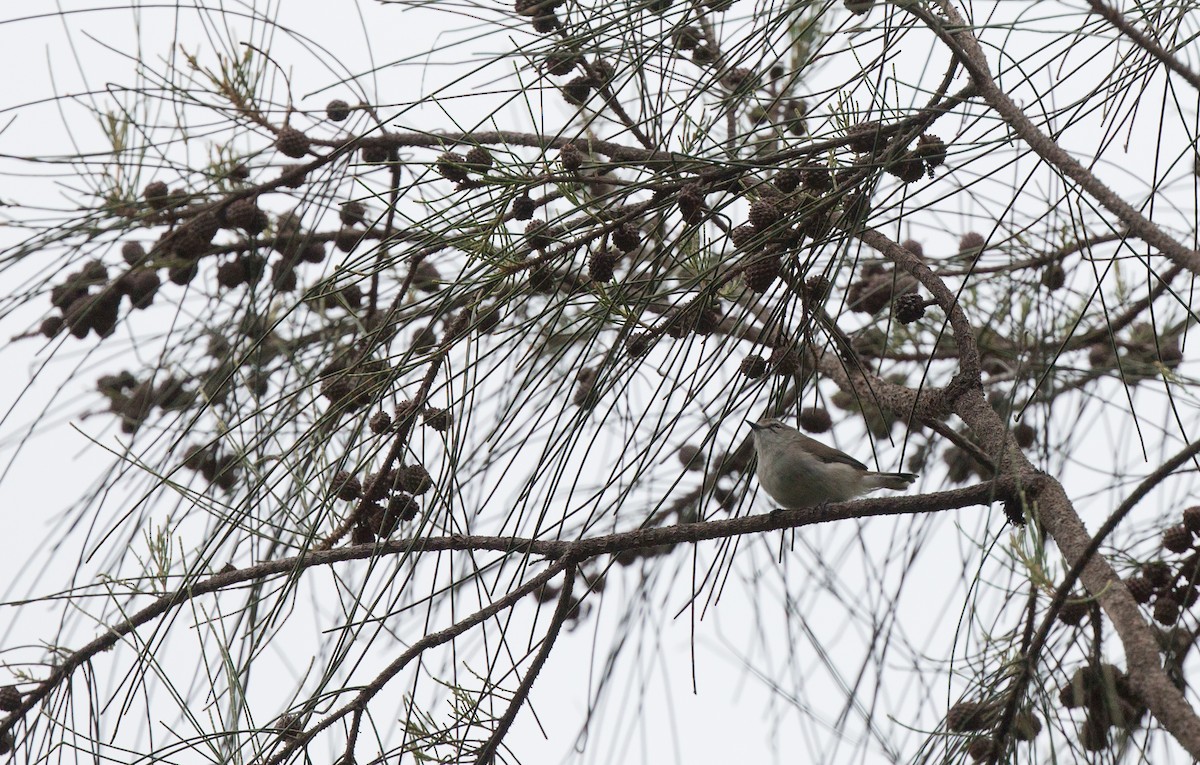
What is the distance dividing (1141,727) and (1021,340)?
1020 millimetres

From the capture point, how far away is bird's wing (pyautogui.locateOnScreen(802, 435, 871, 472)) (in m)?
3.16

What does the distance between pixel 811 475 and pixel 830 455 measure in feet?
0.45

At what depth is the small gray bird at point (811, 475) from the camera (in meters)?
2.95

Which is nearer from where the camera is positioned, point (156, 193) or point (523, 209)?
point (523, 209)

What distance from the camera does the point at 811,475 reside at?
3.13 metres

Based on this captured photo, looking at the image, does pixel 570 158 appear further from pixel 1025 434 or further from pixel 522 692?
pixel 1025 434

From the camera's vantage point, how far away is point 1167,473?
133 cm

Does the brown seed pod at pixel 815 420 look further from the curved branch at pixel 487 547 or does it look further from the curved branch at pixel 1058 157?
the curved branch at pixel 1058 157

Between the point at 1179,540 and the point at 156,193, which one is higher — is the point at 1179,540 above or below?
below

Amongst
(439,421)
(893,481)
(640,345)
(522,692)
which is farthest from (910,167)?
(893,481)

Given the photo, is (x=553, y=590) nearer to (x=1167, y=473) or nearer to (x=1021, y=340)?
(x=1021, y=340)

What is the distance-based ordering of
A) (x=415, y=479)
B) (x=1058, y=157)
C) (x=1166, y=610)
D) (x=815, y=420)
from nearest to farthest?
1. (x=1058, y=157)
2. (x=415, y=479)
3. (x=1166, y=610)
4. (x=815, y=420)

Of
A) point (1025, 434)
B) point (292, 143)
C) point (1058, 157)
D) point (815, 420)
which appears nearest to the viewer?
point (1058, 157)

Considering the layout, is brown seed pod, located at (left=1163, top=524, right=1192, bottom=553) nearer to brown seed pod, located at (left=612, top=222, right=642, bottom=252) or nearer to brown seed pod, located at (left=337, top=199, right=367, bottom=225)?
brown seed pod, located at (left=612, top=222, right=642, bottom=252)
